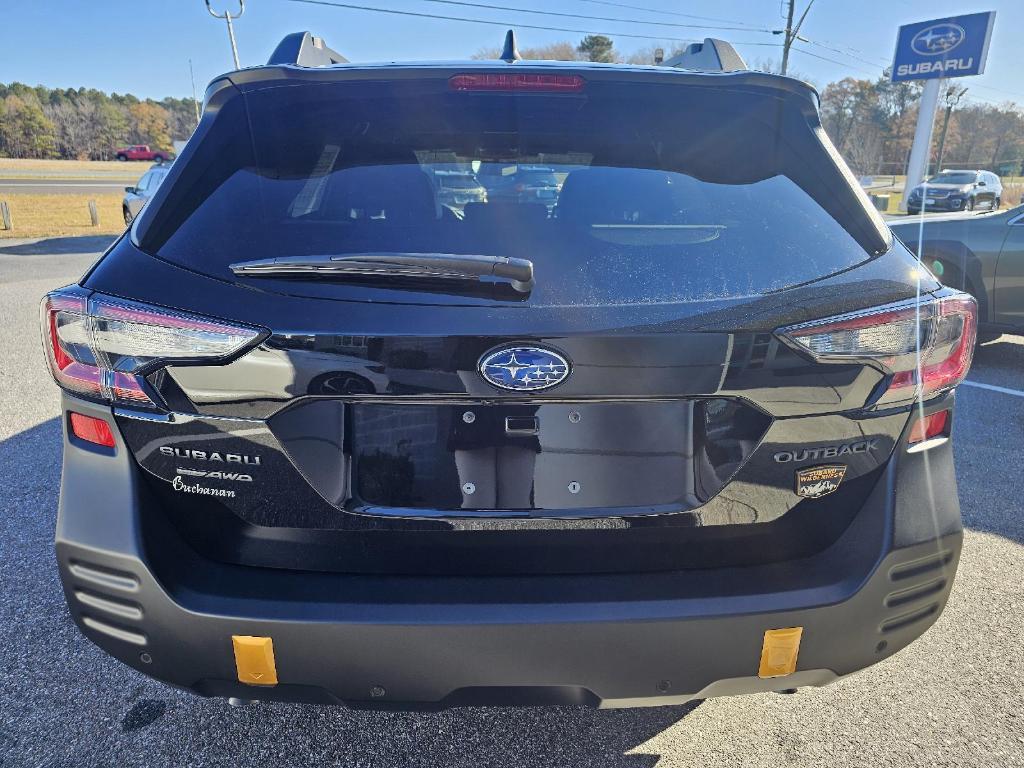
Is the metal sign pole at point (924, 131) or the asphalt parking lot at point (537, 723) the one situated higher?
the metal sign pole at point (924, 131)

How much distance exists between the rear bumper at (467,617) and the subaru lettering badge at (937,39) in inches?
1244

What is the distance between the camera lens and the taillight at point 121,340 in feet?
4.58

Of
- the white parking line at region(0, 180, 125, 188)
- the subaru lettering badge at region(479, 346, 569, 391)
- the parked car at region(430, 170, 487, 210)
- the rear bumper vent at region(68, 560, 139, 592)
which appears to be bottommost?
the white parking line at region(0, 180, 125, 188)

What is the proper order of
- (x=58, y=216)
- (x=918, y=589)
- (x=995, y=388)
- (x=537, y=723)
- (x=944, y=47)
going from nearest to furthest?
(x=918, y=589) → (x=537, y=723) → (x=995, y=388) → (x=58, y=216) → (x=944, y=47)

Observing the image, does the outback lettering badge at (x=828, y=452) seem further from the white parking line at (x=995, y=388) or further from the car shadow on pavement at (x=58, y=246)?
the car shadow on pavement at (x=58, y=246)

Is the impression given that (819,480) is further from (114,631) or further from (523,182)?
(114,631)

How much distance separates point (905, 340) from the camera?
59.5 inches

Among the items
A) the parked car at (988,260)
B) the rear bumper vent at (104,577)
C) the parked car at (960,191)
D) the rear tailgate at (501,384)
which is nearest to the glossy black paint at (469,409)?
the rear tailgate at (501,384)

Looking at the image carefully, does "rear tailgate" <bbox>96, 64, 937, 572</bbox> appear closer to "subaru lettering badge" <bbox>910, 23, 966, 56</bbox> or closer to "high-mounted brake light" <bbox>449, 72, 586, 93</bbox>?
"high-mounted brake light" <bbox>449, 72, 586, 93</bbox>

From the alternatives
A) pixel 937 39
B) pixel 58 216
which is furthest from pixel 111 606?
pixel 937 39

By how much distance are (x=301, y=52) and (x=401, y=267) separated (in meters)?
1.09

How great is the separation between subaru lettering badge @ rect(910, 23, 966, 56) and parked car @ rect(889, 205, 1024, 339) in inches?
998

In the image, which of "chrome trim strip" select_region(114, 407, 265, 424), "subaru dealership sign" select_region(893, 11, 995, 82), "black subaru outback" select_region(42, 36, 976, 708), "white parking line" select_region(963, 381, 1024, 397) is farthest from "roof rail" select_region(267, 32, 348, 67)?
"subaru dealership sign" select_region(893, 11, 995, 82)

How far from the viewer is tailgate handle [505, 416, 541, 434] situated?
1.42 meters
